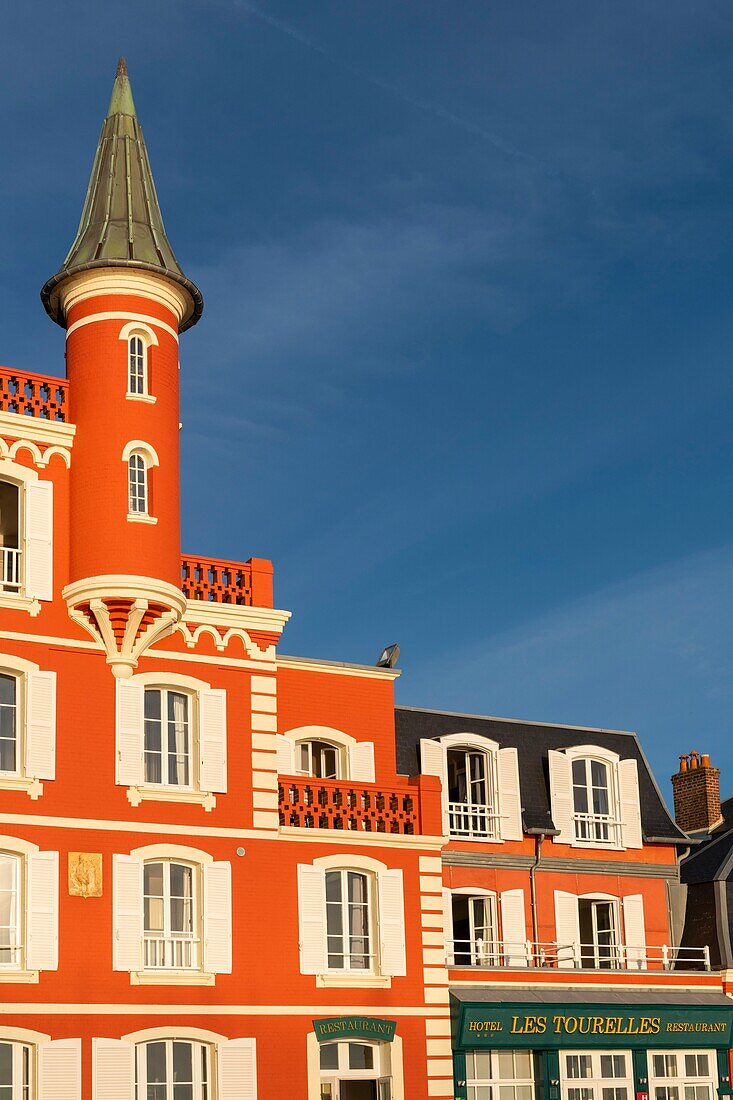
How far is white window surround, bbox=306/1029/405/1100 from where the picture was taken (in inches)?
1383

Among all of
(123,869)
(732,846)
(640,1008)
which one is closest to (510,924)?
(640,1008)

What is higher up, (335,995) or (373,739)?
(373,739)

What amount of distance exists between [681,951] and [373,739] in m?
11.6

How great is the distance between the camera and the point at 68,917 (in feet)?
109

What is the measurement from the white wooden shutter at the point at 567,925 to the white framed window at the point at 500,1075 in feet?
14.9

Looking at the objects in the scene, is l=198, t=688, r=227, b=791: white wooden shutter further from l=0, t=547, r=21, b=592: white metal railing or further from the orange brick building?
l=0, t=547, r=21, b=592: white metal railing

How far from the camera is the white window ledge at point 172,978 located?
3366cm

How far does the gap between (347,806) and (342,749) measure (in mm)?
3495

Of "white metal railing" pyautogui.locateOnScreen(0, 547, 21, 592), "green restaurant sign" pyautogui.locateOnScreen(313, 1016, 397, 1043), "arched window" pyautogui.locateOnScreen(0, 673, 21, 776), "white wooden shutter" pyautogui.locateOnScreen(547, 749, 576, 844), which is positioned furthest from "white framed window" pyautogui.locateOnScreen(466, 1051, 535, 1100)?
"white metal railing" pyautogui.locateOnScreen(0, 547, 21, 592)

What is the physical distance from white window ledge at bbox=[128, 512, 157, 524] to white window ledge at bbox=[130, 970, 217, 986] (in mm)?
9428

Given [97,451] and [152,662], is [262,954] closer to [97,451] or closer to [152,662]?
[152,662]

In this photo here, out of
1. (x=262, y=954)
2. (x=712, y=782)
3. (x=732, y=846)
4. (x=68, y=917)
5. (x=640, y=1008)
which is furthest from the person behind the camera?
(x=712, y=782)

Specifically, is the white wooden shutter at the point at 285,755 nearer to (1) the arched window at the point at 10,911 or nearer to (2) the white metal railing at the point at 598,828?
(1) the arched window at the point at 10,911

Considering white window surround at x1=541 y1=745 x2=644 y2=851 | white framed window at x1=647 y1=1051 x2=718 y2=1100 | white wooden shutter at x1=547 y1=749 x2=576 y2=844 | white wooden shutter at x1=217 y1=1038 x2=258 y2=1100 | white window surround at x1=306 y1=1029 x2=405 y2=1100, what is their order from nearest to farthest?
white wooden shutter at x1=217 y1=1038 x2=258 y2=1100 → white window surround at x1=306 y1=1029 x2=405 y2=1100 → white framed window at x1=647 y1=1051 x2=718 y2=1100 → white wooden shutter at x1=547 y1=749 x2=576 y2=844 → white window surround at x1=541 y1=745 x2=644 y2=851
